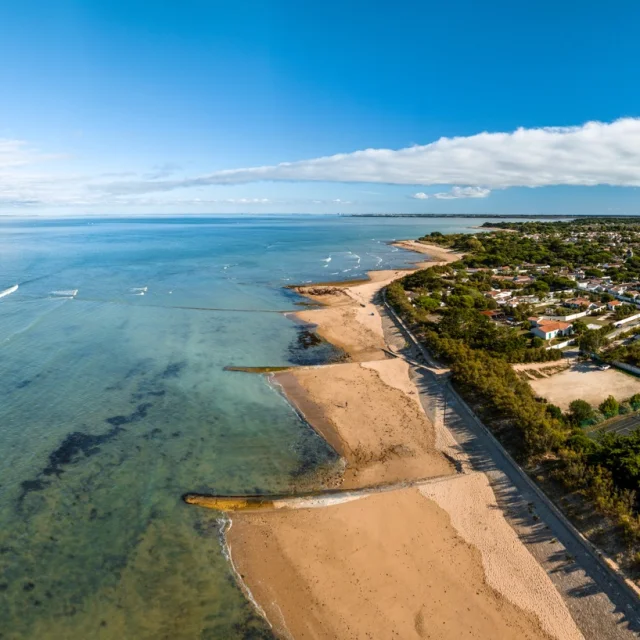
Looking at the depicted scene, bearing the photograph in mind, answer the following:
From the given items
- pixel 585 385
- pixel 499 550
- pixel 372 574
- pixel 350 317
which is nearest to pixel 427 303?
pixel 350 317

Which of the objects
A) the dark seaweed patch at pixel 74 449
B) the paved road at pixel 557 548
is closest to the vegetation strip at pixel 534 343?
the paved road at pixel 557 548

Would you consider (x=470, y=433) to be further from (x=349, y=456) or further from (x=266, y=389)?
(x=266, y=389)

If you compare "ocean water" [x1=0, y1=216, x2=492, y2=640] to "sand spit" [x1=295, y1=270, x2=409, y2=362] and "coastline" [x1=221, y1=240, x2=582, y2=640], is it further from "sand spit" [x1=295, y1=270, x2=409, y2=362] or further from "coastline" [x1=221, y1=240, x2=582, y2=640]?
"sand spit" [x1=295, y1=270, x2=409, y2=362]

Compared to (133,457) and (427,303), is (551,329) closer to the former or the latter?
(427,303)

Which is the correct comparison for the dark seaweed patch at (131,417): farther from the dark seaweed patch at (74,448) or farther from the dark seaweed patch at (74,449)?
the dark seaweed patch at (74,448)

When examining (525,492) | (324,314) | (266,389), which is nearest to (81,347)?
(266,389)
